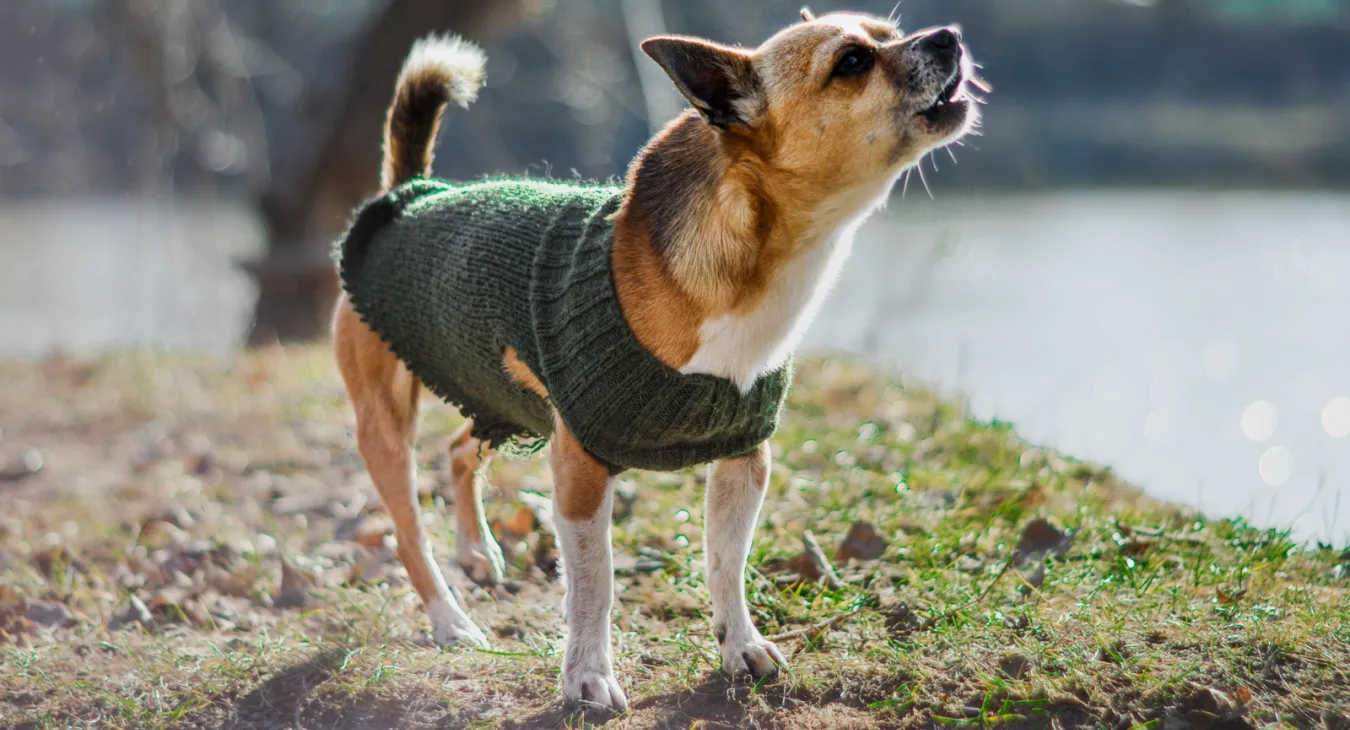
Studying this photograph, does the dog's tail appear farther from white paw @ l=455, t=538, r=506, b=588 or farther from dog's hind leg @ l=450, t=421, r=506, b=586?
white paw @ l=455, t=538, r=506, b=588

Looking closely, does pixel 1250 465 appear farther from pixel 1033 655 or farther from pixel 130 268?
pixel 130 268

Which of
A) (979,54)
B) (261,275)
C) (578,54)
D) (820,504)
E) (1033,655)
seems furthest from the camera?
(578,54)

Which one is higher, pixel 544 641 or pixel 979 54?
pixel 979 54

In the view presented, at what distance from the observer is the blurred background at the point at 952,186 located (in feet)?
22.3

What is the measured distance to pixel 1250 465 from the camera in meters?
5.55

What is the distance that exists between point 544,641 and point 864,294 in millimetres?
7486

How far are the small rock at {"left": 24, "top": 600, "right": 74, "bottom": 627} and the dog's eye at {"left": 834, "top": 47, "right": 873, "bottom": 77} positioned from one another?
9.13ft

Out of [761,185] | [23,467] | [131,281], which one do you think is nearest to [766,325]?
[761,185]

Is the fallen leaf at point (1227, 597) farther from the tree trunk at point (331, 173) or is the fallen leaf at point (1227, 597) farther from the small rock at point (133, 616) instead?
the tree trunk at point (331, 173)

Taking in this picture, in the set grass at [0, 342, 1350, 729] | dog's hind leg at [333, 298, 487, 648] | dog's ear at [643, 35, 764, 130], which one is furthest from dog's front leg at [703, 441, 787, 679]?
dog's hind leg at [333, 298, 487, 648]

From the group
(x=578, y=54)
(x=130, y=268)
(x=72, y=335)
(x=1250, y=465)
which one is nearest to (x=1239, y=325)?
(x=1250, y=465)

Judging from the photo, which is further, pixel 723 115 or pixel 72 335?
pixel 72 335

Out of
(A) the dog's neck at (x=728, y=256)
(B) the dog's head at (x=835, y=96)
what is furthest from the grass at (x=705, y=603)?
(B) the dog's head at (x=835, y=96)

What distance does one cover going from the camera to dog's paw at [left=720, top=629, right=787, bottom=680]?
2916 millimetres
